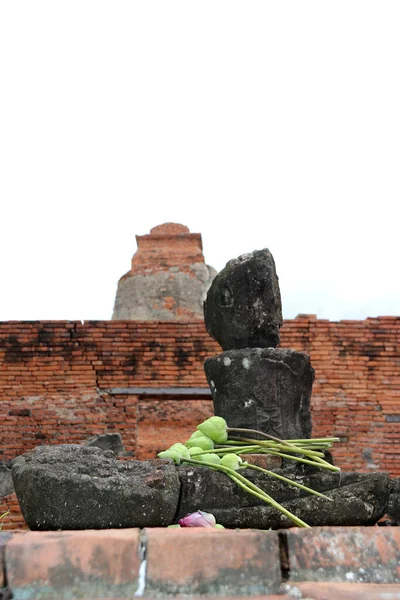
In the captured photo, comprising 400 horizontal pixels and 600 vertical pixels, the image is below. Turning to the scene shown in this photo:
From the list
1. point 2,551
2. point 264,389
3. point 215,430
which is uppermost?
point 264,389

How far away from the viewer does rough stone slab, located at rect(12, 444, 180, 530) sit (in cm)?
208

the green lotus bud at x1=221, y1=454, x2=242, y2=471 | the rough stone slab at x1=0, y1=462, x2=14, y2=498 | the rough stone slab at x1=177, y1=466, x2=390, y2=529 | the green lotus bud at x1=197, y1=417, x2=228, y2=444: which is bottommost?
the rough stone slab at x1=0, y1=462, x2=14, y2=498

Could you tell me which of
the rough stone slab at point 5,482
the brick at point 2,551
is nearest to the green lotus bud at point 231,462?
the brick at point 2,551

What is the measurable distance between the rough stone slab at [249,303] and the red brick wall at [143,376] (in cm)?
428

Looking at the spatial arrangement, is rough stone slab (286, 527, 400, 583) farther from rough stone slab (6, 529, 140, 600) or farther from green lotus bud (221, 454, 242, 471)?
green lotus bud (221, 454, 242, 471)

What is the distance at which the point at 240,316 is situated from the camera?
3832 millimetres

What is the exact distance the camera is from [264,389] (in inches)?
138

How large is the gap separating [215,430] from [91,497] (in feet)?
2.82

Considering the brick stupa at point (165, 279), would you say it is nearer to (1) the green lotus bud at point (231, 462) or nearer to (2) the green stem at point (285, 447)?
(2) the green stem at point (285, 447)

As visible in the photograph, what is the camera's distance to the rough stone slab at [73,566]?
1535 mm

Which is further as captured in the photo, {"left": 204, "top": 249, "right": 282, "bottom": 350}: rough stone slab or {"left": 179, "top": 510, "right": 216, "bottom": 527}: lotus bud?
{"left": 204, "top": 249, "right": 282, "bottom": 350}: rough stone slab

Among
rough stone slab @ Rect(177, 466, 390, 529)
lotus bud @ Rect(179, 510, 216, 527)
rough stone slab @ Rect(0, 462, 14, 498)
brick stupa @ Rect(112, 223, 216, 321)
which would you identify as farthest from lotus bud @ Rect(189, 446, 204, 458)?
brick stupa @ Rect(112, 223, 216, 321)

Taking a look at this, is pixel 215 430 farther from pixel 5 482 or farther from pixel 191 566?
pixel 5 482

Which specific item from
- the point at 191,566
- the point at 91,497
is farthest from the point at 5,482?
the point at 191,566
